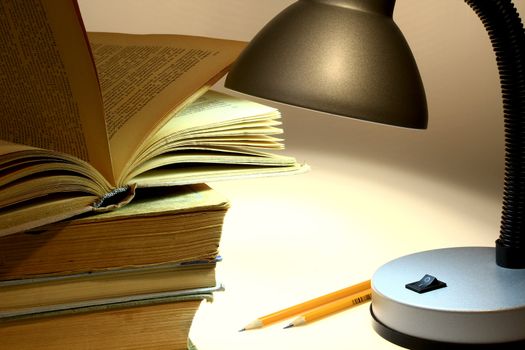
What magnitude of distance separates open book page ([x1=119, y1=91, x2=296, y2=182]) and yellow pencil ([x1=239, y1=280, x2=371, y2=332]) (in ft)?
0.51

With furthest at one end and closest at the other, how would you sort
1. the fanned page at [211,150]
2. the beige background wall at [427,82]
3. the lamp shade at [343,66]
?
1. the beige background wall at [427,82]
2. the fanned page at [211,150]
3. the lamp shade at [343,66]

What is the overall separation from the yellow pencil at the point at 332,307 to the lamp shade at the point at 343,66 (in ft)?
0.86

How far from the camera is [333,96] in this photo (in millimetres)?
722

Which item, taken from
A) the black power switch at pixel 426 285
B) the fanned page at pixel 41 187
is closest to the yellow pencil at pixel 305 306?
the black power switch at pixel 426 285

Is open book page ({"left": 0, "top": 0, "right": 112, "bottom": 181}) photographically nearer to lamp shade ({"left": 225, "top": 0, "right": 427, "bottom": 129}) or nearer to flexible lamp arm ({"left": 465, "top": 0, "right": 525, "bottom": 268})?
lamp shade ({"left": 225, "top": 0, "right": 427, "bottom": 129})

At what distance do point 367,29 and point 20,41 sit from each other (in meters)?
0.32

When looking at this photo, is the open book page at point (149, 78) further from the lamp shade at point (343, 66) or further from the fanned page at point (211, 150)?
the lamp shade at point (343, 66)

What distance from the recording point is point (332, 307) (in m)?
0.95

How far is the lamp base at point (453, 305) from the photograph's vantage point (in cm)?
82

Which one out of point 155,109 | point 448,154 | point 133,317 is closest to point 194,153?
point 155,109

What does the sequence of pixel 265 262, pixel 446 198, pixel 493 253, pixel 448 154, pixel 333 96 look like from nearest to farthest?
pixel 333 96 → pixel 493 253 → pixel 265 262 → pixel 446 198 → pixel 448 154

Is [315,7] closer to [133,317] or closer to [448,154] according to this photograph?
[133,317]

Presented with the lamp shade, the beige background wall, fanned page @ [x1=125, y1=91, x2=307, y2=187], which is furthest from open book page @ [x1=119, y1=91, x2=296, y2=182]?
the beige background wall

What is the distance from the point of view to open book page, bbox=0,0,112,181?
80 cm
